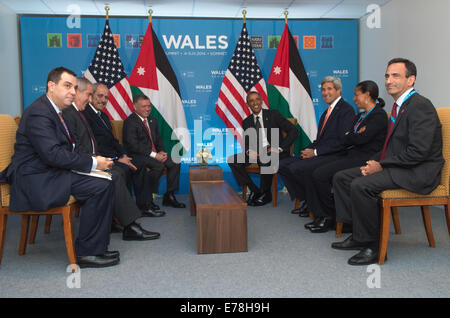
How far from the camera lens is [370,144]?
3127 millimetres

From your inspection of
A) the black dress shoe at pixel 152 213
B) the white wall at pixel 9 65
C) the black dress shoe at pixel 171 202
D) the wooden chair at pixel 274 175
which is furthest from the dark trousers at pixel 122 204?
the white wall at pixel 9 65

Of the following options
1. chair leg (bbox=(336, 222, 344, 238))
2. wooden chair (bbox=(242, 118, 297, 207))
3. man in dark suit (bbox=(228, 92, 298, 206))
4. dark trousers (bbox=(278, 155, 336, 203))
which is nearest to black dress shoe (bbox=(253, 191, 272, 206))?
man in dark suit (bbox=(228, 92, 298, 206))

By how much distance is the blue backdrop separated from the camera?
507 centimetres

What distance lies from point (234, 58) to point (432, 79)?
247cm

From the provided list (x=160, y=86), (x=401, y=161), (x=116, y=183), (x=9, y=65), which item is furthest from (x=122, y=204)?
(x=9, y=65)

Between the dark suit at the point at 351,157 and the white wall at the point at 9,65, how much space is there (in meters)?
3.95

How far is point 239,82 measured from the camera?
5109 mm

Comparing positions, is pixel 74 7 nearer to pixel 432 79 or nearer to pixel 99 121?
pixel 99 121

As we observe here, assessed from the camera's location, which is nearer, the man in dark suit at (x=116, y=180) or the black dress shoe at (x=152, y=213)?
the man in dark suit at (x=116, y=180)

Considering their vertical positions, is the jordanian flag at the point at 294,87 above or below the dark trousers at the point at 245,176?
above

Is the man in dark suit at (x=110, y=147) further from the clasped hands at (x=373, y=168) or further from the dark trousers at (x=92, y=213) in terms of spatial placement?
the clasped hands at (x=373, y=168)

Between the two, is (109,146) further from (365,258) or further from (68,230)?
(365,258)

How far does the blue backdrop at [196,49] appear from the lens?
16.6ft

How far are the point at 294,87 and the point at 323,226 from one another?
248 cm
